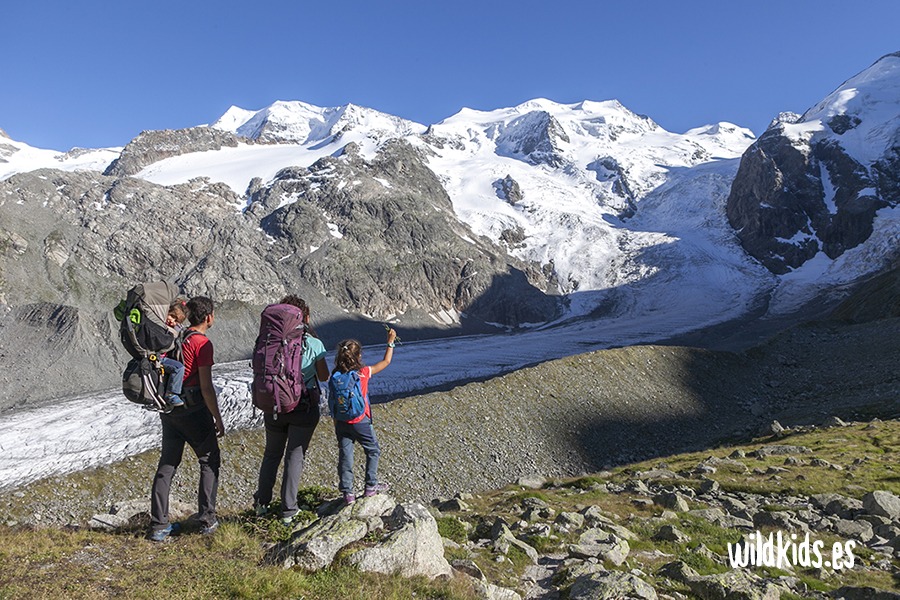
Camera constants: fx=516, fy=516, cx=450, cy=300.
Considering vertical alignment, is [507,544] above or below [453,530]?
above

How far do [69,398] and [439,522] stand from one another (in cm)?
7525

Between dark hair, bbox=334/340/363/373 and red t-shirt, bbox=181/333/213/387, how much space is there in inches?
86.0

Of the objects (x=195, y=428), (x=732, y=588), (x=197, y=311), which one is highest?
(x=197, y=311)

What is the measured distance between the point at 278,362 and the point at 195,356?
139 centimetres

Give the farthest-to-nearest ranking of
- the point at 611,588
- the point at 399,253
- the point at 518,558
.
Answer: the point at 399,253 → the point at 518,558 → the point at 611,588

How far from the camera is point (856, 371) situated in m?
51.1

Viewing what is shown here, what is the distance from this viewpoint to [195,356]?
8.44 meters

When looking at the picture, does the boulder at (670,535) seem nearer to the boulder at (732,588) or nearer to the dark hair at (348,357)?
the boulder at (732,588)

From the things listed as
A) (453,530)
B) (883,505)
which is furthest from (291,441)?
(883,505)

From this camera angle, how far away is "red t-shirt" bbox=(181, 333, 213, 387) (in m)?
8.30

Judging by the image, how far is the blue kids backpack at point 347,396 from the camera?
30.8 feet

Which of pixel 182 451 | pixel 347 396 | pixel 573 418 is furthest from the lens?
pixel 573 418

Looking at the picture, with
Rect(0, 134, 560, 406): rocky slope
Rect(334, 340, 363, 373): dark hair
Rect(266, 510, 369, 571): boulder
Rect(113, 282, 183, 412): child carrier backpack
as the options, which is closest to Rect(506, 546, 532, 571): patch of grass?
Rect(266, 510, 369, 571): boulder

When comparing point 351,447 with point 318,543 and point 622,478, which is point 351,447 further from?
point 622,478
